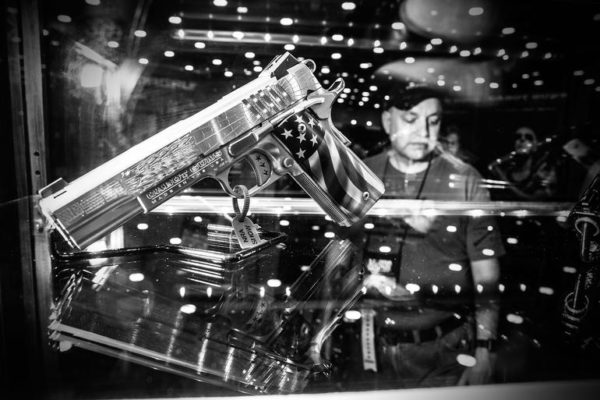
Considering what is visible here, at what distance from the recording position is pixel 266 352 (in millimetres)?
510

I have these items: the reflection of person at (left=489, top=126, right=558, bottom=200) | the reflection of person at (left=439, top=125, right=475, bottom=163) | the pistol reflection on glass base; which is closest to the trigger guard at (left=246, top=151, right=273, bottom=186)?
the pistol reflection on glass base

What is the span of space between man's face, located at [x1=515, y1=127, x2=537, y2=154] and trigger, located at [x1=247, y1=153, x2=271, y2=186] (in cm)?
73

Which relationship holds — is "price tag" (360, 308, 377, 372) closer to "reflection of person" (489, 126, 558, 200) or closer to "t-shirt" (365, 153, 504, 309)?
"t-shirt" (365, 153, 504, 309)

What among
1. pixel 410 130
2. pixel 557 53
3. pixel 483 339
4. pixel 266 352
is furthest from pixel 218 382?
pixel 557 53

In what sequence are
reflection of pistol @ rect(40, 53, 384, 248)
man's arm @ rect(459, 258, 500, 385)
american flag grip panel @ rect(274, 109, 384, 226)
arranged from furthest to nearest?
american flag grip panel @ rect(274, 109, 384, 226), reflection of pistol @ rect(40, 53, 384, 248), man's arm @ rect(459, 258, 500, 385)

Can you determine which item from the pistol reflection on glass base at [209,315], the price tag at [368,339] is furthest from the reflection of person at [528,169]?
the price tag at [368,339]

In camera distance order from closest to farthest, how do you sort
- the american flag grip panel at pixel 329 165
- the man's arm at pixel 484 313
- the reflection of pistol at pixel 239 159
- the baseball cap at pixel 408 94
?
the man's arm at pixel 484 313 < the reflection of pistol at pixel 239 159 < the american flag grip panel at pixel 329 165 < the baseball cap at pixel 408 94

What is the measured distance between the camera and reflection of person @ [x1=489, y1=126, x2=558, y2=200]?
3.75 feet

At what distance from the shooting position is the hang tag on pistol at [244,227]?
0.80 m

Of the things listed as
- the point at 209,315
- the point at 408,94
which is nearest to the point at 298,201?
the point at 408,94

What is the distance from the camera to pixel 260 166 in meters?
0.80

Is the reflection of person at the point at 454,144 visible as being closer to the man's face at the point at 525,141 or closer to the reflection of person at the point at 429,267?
the reflection of person at the point at 429,267

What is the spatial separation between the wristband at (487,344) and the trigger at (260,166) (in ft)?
1.48

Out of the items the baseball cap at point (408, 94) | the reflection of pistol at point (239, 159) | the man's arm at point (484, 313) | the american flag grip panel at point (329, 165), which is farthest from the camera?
the baseball cap at point (408, 94)
